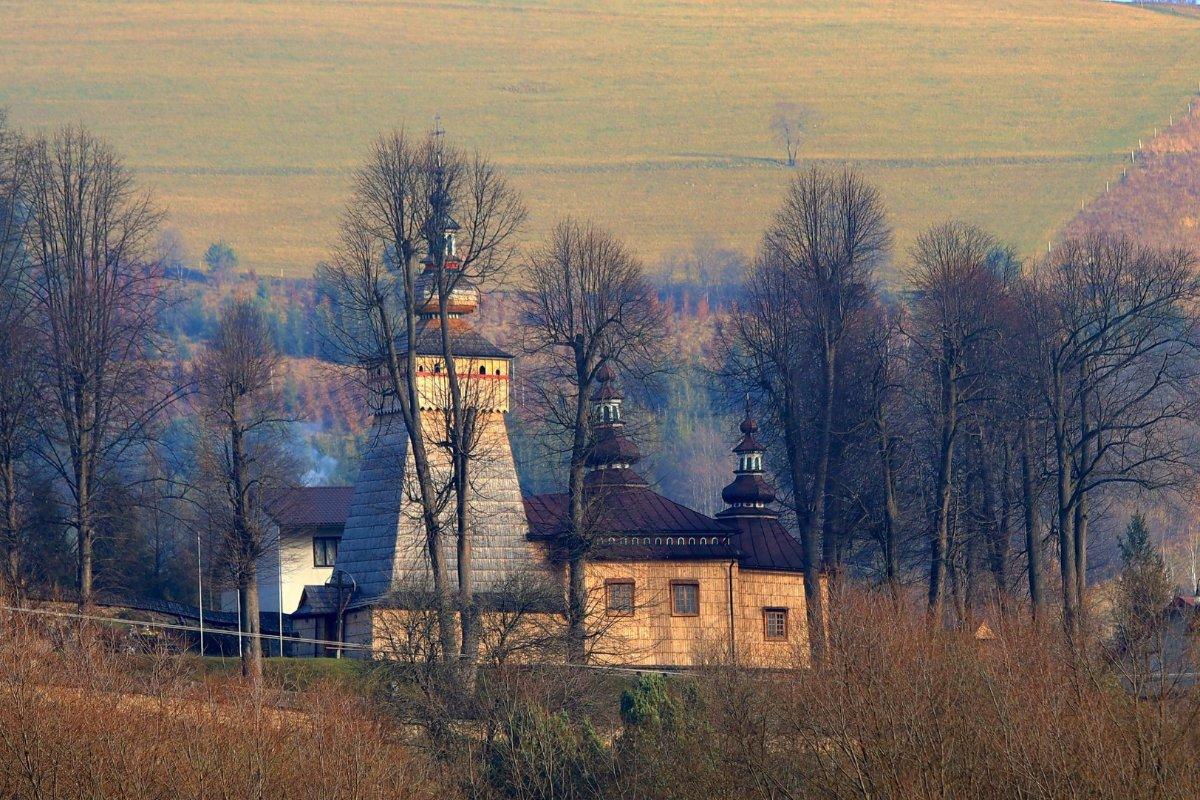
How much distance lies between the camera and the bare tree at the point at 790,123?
176 metres

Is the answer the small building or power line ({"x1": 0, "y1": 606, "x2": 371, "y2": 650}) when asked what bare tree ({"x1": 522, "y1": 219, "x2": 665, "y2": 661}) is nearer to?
power line ({"x1": 0, "y1": 606, "x2": 371, "y2": 650})

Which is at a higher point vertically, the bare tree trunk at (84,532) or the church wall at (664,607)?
the bare tree trunk at (84,532)

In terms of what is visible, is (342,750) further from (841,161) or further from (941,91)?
(941,91)

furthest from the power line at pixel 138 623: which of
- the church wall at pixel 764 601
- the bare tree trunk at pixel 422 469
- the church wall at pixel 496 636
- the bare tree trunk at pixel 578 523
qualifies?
the church wall at pixel 764 601

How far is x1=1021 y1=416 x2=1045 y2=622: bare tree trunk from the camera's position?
163 ft

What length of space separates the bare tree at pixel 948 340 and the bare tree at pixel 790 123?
114592 millimetres

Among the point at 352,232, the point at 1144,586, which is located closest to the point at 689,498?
the point at 352,232

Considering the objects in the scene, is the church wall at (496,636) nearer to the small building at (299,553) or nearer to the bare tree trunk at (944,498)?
the bare tree trunk at (944,498)

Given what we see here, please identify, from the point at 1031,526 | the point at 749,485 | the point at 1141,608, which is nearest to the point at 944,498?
the point at 1031,526

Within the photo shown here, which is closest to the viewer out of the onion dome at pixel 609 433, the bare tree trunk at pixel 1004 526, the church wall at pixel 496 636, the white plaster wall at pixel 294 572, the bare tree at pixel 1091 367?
the church wall at pixel 496 636

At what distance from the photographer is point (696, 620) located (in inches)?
2140

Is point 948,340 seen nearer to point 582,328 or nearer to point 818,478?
point 818,478

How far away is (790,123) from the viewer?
179 metres

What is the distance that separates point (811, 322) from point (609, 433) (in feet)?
24.0
